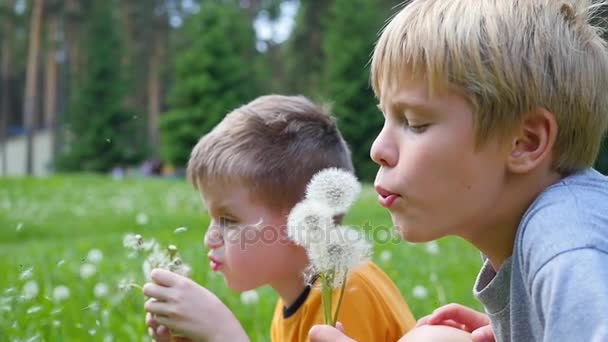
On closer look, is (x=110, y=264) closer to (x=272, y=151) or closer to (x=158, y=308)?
(x=272, y=151)

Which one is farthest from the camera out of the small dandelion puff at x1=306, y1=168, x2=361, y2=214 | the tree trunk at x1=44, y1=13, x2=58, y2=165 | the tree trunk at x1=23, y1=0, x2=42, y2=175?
the tree trunk at x1=44, y1=13, x2=58, y2=165

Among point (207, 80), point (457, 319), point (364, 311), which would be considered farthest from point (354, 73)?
point (457, 319)

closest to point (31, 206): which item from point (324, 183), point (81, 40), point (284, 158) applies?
point (284, 158)

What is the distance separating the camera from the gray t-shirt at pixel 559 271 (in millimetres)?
1083

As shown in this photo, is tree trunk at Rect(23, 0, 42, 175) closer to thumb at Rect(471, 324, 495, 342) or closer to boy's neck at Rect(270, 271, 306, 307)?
boy's neck at Rect(270, 271, 306, 307)

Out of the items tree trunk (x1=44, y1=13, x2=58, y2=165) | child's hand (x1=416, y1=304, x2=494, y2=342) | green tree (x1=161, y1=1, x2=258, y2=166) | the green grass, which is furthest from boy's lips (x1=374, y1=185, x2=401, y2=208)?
tree trunk (x1=44, y1=13, x2=58, y2=165)

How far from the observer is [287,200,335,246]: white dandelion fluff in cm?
131

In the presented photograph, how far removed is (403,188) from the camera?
1.37m

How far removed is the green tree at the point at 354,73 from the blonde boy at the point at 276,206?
63.7 feet

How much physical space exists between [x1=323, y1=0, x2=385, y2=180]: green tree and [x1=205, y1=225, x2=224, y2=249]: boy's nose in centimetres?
1963

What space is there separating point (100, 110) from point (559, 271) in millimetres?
28464

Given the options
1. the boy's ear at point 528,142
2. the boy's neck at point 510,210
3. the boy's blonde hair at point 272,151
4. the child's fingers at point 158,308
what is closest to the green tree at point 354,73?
the boy's blonde hair at point 272,151

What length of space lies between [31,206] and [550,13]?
31.6 feet

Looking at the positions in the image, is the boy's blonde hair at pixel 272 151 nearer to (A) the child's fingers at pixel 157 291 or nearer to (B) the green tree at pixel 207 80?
(A) the child's fingers at pixel 157 291
